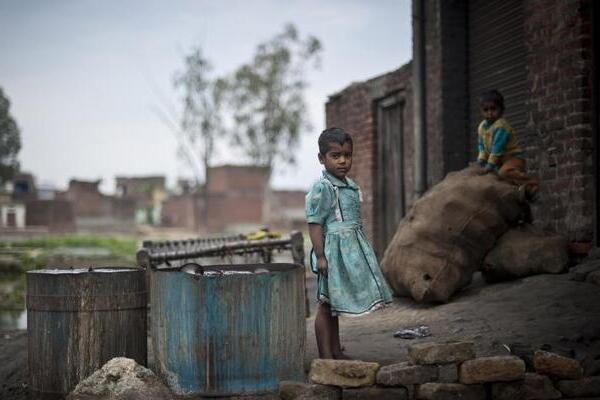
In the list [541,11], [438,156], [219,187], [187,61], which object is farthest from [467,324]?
[219,187]

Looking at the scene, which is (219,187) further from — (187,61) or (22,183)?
(22,183)

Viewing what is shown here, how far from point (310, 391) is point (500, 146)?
356 centimetres

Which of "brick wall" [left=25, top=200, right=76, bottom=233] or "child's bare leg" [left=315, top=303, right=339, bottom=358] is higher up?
"brick wall" [left=25, top=200, right=76, bottom=233]

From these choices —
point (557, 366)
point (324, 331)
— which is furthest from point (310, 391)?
point (557, 366)

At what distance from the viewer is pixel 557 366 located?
13.7 feet

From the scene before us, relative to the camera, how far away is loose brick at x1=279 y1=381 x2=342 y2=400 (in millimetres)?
4164

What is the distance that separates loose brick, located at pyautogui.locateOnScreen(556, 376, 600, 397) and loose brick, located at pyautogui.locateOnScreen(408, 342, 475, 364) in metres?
0.53

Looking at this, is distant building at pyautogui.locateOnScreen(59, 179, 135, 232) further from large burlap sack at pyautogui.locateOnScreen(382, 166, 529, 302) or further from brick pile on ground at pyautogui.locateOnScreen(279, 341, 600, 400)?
brick pile on ground at pyautogui.locateOnScreen(279, 341, 600, 400)

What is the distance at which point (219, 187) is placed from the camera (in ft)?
146

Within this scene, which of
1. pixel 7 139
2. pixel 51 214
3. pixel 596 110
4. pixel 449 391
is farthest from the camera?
pixel 7 139

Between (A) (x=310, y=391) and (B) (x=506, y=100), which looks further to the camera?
(B) (x=506, y=100)

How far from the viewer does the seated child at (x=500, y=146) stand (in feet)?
22.5

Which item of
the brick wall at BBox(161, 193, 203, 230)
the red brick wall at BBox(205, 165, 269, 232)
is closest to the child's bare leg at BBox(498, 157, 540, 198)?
the red brick wall at BBox(205, 165, 269, 232)

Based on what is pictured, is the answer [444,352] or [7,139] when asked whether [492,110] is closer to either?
[444,352]
